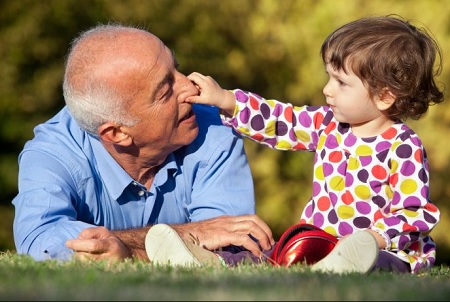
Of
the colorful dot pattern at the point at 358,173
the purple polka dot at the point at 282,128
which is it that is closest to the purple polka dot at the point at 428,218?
the colorful dot pattern at the point at 358,173

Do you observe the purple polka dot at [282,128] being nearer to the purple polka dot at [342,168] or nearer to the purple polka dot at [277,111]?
the purple polka dot at [277,111]

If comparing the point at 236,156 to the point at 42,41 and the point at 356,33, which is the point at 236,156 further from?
the point at 42,41

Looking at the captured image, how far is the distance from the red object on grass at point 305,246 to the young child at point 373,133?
0.37 m

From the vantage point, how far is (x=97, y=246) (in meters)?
4.64

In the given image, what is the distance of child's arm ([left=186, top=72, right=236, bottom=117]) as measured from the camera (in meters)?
5.54

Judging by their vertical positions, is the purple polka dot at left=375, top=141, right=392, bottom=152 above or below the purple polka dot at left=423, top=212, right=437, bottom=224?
above

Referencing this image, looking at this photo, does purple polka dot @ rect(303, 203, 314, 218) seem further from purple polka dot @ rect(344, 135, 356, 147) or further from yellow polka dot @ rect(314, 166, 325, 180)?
purple polka dot @ rect(344, 135, 356, 147)

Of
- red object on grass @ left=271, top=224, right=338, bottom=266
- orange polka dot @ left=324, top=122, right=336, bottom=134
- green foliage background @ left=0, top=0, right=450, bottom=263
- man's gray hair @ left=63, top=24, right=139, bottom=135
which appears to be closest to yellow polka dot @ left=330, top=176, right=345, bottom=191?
orange polka dot @ left=324, top=122, right=336, bottom=134

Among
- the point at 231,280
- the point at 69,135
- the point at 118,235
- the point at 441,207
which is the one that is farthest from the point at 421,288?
the point at 441,207

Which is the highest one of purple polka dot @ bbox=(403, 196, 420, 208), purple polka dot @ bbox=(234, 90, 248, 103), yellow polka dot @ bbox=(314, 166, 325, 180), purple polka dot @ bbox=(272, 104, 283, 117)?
purple polka dot @ bbox=(234, 90, 248, 103)

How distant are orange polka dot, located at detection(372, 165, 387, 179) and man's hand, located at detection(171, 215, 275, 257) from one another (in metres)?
0.66

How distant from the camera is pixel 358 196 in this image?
535cm

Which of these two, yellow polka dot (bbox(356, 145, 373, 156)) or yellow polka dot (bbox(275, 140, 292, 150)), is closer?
yellow polka dot (bbox(356, 145, 373, 156))

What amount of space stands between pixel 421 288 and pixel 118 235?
199 centimetres
